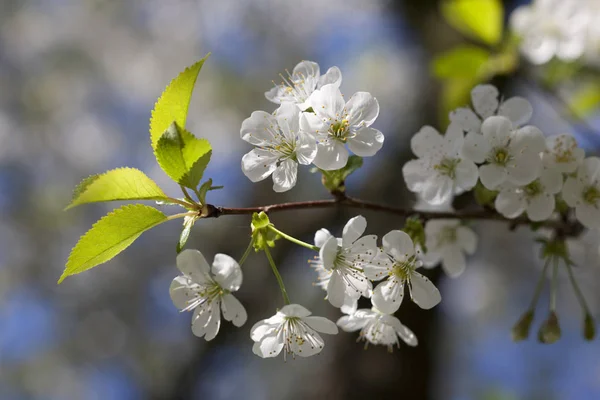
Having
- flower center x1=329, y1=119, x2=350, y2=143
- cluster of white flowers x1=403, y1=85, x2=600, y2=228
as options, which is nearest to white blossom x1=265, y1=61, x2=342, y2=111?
flower center x1=329, y1=119, x2=350, y2=143

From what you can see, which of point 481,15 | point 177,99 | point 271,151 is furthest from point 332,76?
point 481,15

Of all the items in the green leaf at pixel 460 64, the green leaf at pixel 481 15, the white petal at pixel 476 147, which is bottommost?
the white petal at pixel 476 147

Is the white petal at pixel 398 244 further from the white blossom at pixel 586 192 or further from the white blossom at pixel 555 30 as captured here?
the white blossom at pixel 555 30

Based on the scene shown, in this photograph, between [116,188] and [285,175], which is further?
[285,175]

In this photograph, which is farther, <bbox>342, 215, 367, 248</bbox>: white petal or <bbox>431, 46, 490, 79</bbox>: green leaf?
<bbox>431, 46, 490, 79</bbox>: green leaf

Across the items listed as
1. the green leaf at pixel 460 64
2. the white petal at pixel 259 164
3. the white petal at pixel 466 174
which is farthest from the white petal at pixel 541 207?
the green leaf at pixel 460 64

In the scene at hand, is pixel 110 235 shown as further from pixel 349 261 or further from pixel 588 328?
pixel 588 328

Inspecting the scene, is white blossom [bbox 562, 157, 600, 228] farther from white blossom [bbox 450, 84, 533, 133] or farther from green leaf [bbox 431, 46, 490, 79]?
green leaf [bbox 431, 46, 490, 79]
